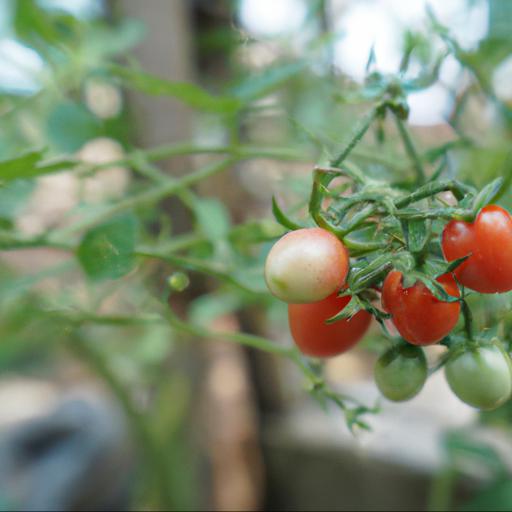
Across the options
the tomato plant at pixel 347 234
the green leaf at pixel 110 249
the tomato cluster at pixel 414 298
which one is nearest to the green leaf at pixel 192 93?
the tomato plant at pixel 347 234

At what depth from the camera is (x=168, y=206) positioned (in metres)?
0.86

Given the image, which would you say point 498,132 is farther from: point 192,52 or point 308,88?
point 192,52

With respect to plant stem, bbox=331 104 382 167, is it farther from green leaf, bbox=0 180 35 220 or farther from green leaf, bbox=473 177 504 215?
green leaf, bbox=0 180 35 220

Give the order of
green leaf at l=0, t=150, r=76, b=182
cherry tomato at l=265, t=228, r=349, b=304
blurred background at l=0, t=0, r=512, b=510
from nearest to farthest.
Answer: cherry tomato at l=265, t=228, r=349, b=304 < green leaf at l=0, t=150, r=76, b=182 < blurred background at l=0, t=0, r=512, b=510

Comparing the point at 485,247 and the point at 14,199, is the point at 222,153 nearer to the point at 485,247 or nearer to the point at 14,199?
the point at 14,199

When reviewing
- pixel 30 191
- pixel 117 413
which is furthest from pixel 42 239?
pixel 117 413

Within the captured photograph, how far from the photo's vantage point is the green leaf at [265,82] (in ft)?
1.61

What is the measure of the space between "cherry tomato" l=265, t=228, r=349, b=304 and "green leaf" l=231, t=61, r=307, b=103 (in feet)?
0.95

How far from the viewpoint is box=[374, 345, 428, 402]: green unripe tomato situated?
0.26 meters

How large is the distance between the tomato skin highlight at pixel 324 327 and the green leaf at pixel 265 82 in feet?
0.86

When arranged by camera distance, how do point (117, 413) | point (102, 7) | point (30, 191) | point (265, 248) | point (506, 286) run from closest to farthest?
point (506, 286) → point (265, 248) → point (30, 191) → point (102, 7) → point (117, 413)

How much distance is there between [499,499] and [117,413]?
1.00m

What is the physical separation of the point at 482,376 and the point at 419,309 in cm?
4

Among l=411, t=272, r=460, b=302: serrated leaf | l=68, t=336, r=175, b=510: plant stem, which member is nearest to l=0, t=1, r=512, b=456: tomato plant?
l=411, t=272, r=460, b=302: serrated leaf
